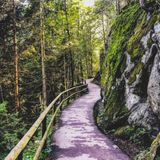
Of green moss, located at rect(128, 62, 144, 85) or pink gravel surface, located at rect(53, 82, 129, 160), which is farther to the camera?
green moss, located at rect(128, 62, 144, 85)

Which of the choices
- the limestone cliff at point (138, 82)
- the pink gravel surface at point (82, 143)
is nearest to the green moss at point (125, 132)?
the limestone cliff at point (138, 82)

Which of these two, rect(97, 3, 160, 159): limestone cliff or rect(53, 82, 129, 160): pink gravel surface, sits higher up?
rect(97, 3, 160, 159): limestone cliff

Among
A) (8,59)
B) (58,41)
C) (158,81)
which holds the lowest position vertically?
(158,81)

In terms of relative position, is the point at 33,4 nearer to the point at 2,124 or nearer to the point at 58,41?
the point at 58,41

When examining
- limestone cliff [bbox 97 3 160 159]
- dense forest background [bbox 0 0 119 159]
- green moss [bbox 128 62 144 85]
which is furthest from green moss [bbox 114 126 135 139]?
dense forest background [bbox 0 0 119 159]

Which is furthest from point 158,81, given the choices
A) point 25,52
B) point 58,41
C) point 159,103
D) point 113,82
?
point 58,41

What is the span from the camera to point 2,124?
14.1 m

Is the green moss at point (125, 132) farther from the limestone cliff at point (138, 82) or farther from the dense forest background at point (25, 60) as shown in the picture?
the dense forest background at point (25, 60)

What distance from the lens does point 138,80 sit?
1003 centimetres

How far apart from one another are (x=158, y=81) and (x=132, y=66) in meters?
2.80

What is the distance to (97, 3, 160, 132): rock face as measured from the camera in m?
8.55

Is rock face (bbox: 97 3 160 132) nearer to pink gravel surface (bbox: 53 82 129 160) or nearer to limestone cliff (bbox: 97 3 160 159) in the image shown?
limestone cliff (bbox: 97 3 160 159)

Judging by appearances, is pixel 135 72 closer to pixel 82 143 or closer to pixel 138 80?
pixel 138 80

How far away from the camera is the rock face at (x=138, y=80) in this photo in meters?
8.55
